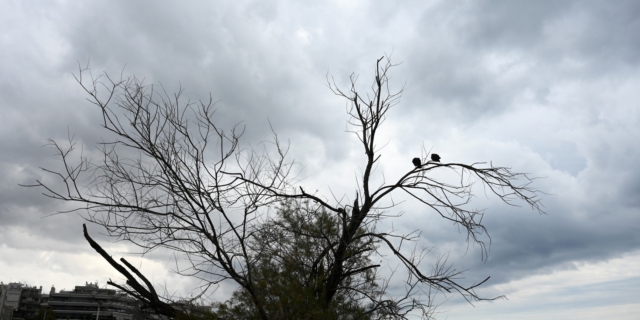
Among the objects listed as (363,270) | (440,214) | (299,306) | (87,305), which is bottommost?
(299,306)

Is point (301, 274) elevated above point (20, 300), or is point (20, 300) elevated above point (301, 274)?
point (20, 300)

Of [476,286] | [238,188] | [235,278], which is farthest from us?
[476,286]

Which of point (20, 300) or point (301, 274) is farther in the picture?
point (20, 300)

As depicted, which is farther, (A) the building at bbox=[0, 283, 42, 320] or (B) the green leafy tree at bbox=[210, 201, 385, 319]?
(A) the building at bbox=[0, 283, 42, 320]

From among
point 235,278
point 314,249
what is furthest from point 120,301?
point 314,249

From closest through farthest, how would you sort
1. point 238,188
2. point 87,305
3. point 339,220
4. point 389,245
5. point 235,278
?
point 235,278, point 238,188, point 389,245, point 339,220, point 87,305

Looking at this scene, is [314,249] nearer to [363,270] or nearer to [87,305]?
[363,270]

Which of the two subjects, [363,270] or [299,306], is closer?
[299,306]

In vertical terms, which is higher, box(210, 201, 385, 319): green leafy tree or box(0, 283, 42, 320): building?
box(0, 283, 42, 320): building

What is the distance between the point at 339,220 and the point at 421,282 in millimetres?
1323

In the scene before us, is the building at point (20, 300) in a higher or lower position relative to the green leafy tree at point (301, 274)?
higher

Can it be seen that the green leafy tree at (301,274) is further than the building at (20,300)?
No

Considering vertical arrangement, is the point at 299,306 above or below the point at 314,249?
below

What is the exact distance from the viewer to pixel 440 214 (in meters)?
5.29
